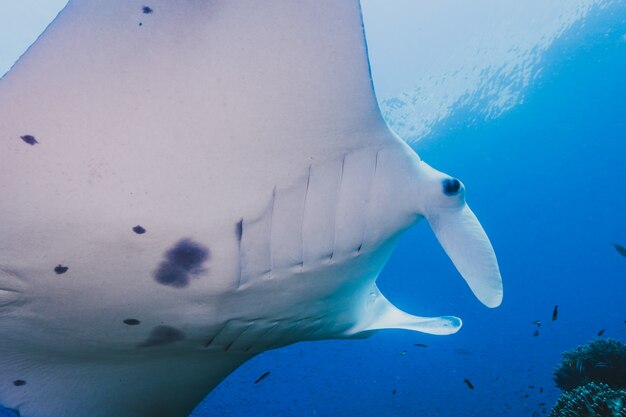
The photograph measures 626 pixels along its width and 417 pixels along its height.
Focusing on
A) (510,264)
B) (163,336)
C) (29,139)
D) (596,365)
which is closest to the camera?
(29,139)

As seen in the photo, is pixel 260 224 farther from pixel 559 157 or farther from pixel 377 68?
pixel 559 157

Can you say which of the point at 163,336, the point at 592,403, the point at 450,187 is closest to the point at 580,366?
the point at 592,403

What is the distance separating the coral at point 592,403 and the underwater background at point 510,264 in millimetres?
14307

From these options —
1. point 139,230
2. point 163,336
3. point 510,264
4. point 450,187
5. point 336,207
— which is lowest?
point 163,336

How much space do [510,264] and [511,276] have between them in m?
1.58

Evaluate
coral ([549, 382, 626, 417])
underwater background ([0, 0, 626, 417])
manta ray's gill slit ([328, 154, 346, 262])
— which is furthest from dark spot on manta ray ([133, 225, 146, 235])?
underwater background ([0, 0, 626, 417])

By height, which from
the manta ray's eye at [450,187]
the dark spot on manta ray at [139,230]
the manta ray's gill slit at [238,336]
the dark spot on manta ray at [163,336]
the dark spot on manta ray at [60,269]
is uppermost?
the manta ray's eye at [450,187]

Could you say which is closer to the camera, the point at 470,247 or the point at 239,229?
the point at 239,229

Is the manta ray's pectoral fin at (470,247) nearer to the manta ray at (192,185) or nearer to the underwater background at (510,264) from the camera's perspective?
the manta ray at (192,185)

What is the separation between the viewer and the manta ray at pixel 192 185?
101cm

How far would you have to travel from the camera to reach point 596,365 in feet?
17.4

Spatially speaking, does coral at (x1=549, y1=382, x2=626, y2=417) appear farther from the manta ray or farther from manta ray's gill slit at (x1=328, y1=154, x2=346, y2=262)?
manta ray's gill slit at (x1=328, y1=154, x2=346, y2=262)

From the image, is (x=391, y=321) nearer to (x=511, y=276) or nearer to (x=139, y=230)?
(x=139, y=230)

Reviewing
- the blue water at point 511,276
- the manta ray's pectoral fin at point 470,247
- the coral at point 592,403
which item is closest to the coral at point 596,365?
the coral at point 592,403
